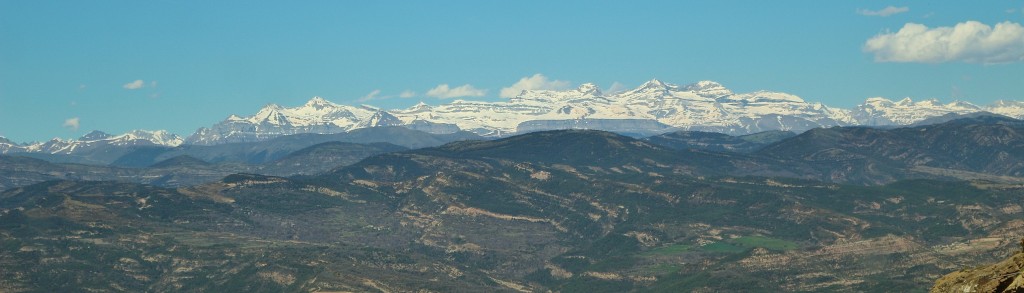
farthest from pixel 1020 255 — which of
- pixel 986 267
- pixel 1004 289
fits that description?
pixel 1004 289

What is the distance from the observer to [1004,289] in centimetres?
7900

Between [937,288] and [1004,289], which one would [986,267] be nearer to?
[937,288]

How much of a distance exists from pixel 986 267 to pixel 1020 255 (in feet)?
7.26

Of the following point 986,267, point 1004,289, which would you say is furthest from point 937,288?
point 1004,289

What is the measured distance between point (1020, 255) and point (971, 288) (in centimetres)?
534

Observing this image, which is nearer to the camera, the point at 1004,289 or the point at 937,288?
the point at 1004,289

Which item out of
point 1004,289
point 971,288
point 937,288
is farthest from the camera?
point 937,288

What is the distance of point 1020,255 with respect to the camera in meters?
87.0

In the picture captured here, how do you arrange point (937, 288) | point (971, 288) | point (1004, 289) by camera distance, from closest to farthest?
point (1004, 289)
point (971, 288)
point (937, 288)

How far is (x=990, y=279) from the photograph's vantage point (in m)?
82.9

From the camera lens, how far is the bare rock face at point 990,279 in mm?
78250

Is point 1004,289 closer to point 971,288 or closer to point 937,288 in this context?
point 971,288

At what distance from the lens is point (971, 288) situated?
8406 cm

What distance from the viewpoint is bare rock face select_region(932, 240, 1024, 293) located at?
78.2 meters
